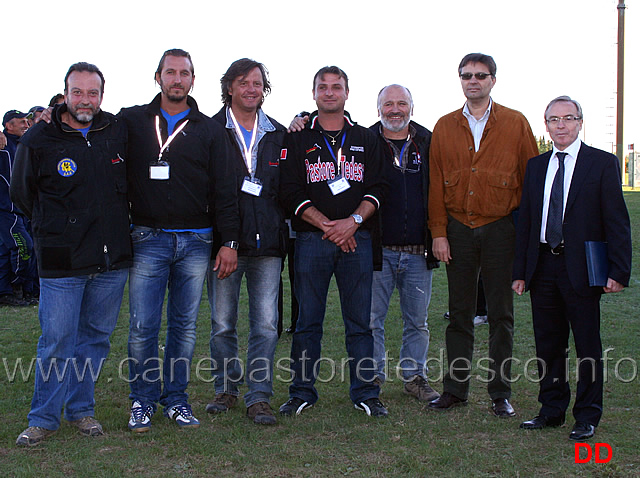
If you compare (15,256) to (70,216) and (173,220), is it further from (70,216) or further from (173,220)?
(173,220)

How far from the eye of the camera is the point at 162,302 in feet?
14.8

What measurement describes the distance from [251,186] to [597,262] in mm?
2316

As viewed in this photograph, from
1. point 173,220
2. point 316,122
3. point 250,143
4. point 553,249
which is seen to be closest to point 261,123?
point 250,143

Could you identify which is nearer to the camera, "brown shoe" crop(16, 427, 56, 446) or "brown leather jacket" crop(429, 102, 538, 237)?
"brown shoe" crop(16, 427, 56, 446)

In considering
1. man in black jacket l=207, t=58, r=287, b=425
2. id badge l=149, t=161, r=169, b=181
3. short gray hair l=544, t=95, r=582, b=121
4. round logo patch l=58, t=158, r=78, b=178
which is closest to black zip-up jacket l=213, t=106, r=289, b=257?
man in black jacket l=207, t=58, r=287, b=425

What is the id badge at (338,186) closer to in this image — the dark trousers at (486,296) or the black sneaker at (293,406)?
the dark trousers at (486,296)

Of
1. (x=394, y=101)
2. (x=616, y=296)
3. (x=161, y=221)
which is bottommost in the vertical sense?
(x=616, y=296)

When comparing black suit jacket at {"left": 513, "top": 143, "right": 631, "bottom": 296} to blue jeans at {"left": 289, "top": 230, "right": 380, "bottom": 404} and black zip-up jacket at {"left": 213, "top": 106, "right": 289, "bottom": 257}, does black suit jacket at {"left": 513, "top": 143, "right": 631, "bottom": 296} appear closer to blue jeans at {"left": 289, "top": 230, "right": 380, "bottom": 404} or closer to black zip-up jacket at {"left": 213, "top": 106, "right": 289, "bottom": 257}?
blue jeans at {"left": 289, "top": 230, "right": 380, "bottom": 404}

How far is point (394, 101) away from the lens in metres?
5.06

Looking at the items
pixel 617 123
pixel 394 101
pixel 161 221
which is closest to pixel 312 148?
pixel 394 101

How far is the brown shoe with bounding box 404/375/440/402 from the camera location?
505 centimetres

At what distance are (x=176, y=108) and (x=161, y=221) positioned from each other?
80 cm

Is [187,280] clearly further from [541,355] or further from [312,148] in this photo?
[541,355]

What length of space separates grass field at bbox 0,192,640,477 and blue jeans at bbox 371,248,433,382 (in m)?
0.29
